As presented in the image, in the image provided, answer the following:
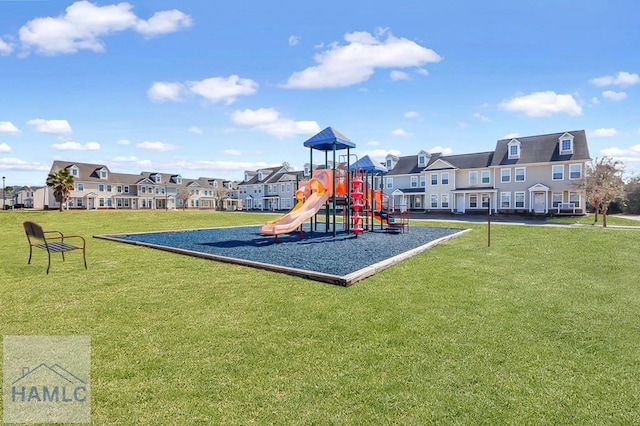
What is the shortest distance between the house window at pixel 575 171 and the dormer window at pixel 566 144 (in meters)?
1.79

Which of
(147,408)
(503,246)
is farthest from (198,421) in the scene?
(503,246)

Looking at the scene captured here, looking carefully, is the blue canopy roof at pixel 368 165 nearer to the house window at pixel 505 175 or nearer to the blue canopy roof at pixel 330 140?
the blue canopy roof at pixel 330 140

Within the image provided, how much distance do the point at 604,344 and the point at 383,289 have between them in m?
3.61

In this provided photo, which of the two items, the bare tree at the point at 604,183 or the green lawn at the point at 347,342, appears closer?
the green lawn at the point at 347,342

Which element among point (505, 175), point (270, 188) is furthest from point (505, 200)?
point (270, 188)

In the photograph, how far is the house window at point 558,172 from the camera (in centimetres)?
3794

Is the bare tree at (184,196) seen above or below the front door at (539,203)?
above

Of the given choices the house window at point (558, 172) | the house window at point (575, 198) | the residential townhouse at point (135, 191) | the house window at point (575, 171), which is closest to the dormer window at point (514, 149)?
the house window at point (558, 172)

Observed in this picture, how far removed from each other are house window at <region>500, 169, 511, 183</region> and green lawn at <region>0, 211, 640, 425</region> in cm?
3653

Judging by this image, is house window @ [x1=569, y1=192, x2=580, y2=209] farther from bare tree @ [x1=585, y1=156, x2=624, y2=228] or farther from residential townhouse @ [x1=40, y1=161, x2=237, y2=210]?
residential townhouse @ [x1=40, y1=161, x2=237, y2=210]

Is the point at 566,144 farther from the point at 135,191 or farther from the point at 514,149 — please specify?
the point at 135,191

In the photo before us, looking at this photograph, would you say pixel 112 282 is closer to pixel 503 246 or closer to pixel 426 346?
pixel 426 346

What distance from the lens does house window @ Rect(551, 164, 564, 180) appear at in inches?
1494

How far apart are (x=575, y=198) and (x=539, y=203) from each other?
3.41 metres
